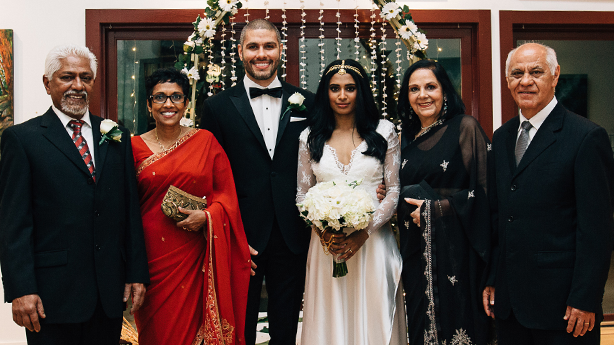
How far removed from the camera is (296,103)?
277 cm

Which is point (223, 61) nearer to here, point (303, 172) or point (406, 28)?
point (406, 28)

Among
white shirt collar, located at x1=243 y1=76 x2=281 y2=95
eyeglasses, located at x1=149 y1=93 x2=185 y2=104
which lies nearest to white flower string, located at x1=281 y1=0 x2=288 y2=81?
white shirt collar, located at x1=243 y1=76 x2=281 y2=95

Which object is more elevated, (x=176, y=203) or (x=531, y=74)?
(x=531, y=74)

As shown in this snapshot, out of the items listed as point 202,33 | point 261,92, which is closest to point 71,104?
point 261,92

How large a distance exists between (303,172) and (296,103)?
43cm

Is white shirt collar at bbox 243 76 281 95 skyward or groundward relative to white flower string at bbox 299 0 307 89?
groundward

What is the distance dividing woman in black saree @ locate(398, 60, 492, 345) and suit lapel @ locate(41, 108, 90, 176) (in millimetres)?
1627

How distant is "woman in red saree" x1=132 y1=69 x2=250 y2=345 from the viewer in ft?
8.03

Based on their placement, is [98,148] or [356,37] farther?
[356,37]

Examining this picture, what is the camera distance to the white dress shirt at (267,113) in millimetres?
2787

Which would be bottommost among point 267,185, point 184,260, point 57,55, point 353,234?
point 184,260

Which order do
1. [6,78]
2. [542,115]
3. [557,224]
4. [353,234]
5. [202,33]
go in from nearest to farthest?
[557,224] → [542,115] → [353,234] → [202,33] → [6,78]

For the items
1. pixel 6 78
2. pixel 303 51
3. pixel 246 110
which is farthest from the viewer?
pixel 303 51

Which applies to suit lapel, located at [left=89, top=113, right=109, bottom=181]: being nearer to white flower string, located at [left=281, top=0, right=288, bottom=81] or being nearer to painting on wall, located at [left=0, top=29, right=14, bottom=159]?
white flower string, located at [left=281, top=0, right=288, bottom=81]
